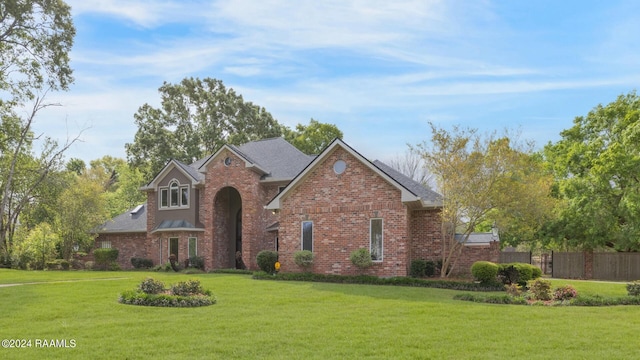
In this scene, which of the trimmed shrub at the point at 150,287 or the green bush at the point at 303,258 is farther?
the green bush at the point at 303,258

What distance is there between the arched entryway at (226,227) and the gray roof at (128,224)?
580 cm

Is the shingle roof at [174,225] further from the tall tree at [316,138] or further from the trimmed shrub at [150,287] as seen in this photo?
the tall tree at [316,138]

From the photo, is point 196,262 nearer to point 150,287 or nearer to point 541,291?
point 150,287

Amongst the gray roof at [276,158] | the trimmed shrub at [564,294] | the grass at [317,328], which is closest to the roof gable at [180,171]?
the gray roof at [276,158]

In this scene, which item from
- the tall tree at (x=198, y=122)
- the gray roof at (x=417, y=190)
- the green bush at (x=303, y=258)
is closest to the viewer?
the gray roof at (x=417, y=190)

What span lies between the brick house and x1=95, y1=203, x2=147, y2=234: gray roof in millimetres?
84

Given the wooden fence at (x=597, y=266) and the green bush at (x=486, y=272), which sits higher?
the green bush at (x=486, y=272)

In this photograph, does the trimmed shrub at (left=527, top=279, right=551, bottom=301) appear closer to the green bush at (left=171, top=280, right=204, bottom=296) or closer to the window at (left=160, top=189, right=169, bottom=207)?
the green bush at (left=171, top=280, right=204, bottom=296)

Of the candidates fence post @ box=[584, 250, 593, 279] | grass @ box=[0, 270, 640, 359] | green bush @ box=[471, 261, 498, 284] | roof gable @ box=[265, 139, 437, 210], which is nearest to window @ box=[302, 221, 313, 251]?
roof gable @ box=[265, 139, 437, 210]

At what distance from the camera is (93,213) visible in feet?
119

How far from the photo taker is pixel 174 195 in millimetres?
34250

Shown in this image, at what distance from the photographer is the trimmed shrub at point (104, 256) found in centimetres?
3550

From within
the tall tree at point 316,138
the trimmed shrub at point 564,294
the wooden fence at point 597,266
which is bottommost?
the wooden fence at point 597,266

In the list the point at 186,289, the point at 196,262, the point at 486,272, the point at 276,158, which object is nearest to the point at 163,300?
the point at 186,289
